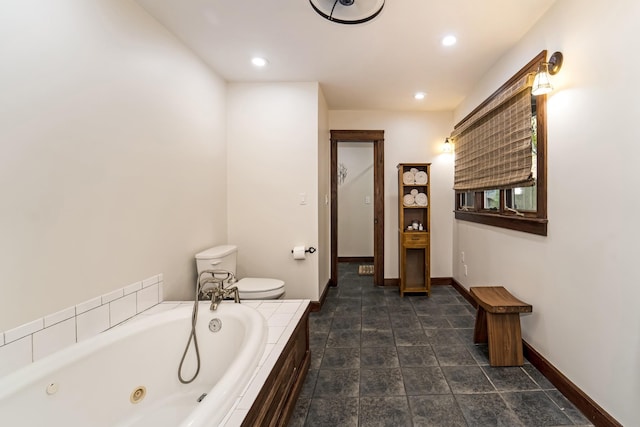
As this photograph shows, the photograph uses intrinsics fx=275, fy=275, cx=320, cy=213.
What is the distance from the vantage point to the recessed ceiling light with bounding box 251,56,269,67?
241cm

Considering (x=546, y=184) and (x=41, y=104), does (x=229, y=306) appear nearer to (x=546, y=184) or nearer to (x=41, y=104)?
(x=41, y=104)

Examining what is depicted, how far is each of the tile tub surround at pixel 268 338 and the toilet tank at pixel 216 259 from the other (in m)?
0.41

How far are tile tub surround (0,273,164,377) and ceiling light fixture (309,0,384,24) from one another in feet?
6.48

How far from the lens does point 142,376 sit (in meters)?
1.41

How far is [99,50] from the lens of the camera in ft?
4.69

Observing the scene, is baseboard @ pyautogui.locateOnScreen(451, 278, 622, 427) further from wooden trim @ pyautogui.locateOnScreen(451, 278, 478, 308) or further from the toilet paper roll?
the toilet paper roll

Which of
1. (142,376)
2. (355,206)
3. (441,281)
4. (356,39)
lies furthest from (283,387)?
(355,206)

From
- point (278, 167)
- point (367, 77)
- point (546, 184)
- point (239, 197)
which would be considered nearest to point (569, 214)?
point (546, 184)

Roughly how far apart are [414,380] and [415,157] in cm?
280

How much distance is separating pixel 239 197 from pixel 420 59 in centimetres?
217

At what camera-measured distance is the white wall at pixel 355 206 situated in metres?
5.41

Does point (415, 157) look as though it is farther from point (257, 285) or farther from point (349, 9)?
point (257, 285)

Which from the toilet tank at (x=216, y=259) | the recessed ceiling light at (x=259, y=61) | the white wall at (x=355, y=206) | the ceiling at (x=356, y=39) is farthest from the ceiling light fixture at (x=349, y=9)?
the white wall at (x=355, y=206)

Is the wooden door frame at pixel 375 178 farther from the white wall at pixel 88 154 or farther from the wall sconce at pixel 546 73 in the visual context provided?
the wall sconce at pixel 546 73
